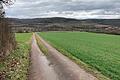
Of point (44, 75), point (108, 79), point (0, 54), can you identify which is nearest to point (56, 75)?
point (44, 75)

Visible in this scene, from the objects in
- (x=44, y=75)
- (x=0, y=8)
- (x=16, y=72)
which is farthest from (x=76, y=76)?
(x=0, y=8)

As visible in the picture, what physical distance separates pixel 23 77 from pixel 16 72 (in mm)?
1613

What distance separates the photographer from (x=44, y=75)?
1900cm

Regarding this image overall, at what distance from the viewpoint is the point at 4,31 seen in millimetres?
29547

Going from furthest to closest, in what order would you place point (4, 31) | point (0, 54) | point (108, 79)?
point (4, 31) → point (0, 54) → point (108, 79)

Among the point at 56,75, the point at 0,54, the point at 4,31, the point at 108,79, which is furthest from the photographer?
the point at 4,31

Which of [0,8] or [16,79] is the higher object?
[0,8]

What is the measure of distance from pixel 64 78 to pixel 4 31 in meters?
13.6

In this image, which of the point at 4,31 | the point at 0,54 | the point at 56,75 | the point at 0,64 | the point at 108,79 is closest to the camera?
the point at 108,79

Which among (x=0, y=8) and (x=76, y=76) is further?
(x=0, y=8)

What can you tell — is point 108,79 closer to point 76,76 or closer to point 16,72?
point 76,76

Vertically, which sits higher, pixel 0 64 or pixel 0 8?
pixel 0 8

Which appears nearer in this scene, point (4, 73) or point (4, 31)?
point (4, 73)

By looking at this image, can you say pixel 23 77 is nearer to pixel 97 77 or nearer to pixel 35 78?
pixel 35 78
